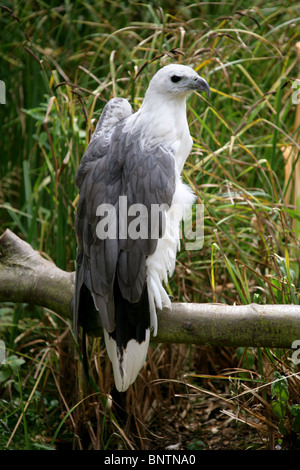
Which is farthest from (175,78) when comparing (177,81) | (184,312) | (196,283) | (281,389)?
(281,389)

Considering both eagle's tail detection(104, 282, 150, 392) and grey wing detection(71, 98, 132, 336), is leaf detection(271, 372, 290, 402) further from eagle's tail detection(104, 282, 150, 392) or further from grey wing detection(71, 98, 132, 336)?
grey wing detection(71, 98, 132, 336)

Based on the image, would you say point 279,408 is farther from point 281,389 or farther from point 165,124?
point 165,124


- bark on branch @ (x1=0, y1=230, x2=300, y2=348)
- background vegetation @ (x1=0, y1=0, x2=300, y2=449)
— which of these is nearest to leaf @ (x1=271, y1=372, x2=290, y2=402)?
background vegetation @ (x1=0, y1=0, x2=300, y2=449)

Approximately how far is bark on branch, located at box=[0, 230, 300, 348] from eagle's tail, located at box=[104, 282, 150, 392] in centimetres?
6

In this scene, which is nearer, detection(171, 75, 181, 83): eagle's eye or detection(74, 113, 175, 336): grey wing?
detection(74, 113, 175, 336): grey wing

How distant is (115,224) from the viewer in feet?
7.11

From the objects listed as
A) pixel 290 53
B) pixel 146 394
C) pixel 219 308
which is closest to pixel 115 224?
pixel 219 308

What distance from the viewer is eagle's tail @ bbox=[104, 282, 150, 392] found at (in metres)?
2.20

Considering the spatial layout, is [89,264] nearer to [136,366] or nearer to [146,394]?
[136,366]

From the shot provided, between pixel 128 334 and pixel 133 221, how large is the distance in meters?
0.43

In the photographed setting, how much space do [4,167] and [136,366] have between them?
7.03ft

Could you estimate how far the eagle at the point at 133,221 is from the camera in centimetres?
216

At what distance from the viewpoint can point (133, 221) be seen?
85.4 inches

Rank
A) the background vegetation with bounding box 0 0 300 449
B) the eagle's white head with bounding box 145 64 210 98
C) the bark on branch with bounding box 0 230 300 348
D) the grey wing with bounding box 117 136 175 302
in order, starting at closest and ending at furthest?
the bark on branch with bounding box 0 230 300 348 → the grey wing with bounding box 117 136 175 302 → the eagle's white head with bounding box 145 64 210 98 → the background vegetation with bounding box 0 0 300 449
